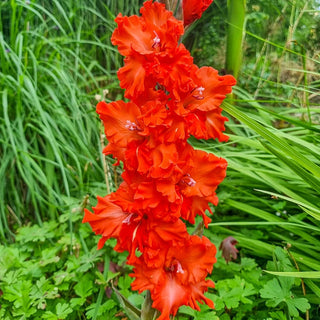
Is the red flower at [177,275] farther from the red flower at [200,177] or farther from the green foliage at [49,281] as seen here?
the green foliage at [49,281]

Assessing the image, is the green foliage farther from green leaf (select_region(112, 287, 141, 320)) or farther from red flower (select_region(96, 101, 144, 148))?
red flower (select_region(96, 101, 144, 148))

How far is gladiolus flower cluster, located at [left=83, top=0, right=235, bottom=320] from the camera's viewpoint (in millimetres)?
875

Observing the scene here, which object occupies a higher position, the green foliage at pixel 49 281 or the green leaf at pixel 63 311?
the green leaf at pixel 63 311

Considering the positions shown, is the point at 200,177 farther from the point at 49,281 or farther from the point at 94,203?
the point at 94,203

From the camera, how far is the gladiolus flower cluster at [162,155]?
0.88 meters

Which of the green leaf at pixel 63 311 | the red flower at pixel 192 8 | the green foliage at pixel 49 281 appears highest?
the red flower at pixel 192 8

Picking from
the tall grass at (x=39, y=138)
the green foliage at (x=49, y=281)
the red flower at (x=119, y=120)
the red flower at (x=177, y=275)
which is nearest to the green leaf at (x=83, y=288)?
the green foliage at (x=49, y=281)

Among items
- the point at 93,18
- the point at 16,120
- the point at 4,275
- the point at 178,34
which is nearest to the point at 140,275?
the point at 178,34

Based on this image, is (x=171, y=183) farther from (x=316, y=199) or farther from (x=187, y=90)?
(x=316, y=199)

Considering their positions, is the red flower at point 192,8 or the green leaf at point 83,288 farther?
the green leaf at point 83,288

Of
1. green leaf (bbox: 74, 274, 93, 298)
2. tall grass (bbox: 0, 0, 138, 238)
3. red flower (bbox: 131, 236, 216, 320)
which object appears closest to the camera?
red flower (bbox: 131, 236, 216, 320)

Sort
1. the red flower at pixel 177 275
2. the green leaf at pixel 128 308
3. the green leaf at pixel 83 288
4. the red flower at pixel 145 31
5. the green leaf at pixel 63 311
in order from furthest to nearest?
1. the green leaf at pixel 83 288
2. the green leaf at pixel 63 311
3. the green leaf at pixel 128 308
4. the red flower at pixel 177 275
5. the red flower at pixel 145 31

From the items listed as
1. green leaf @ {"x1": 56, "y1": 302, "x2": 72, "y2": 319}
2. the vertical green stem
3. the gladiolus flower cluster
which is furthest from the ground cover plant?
the vertical green stem

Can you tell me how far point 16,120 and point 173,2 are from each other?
1468mm
